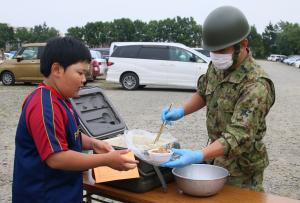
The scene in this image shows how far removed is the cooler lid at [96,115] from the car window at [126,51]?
37.3ft

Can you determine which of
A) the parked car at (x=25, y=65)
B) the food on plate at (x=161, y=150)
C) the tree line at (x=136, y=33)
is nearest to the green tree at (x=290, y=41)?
the tree line at (x=136, y=33)

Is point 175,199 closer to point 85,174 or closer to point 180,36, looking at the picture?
point 85,174

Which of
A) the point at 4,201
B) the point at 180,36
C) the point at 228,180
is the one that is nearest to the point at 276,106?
the point at 4,201

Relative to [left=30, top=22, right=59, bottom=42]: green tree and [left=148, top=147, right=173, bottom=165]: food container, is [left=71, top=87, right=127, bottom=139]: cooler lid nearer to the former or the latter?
[left=148, top=147, right=173, bottom=165]: food container

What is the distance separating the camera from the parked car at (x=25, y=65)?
1539cm

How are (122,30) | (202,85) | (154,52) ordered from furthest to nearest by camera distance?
1. (122,30)
2. (154,52)
3. (202,85)

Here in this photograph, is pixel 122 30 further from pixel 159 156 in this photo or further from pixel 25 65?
pixel 159 156

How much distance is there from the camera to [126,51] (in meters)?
14.8

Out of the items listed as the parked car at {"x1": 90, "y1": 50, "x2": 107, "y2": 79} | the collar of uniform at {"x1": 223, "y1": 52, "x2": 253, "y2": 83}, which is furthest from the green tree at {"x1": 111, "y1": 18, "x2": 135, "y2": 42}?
the collar of uniform at {"x1": 223, "y1": 52, "x2": 253, "y2": 83}

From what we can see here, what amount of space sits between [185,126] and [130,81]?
6.74 metres

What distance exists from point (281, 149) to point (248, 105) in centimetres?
497

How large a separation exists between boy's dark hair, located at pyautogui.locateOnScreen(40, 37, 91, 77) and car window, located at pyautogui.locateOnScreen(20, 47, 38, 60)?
548 inches

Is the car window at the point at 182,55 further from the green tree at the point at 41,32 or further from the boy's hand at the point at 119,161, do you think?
the green tree at the point at 41,32

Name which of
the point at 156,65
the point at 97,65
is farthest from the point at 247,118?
the point at 97,65
